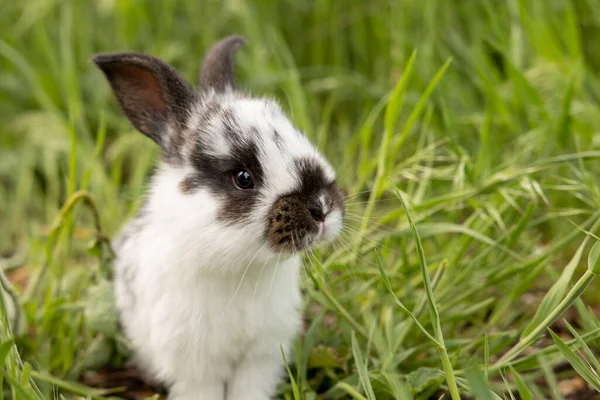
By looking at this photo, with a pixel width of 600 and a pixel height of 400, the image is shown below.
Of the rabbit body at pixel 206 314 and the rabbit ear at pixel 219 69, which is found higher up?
the rabbit ear at pixel 219 69

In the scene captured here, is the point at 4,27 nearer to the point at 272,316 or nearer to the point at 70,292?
the point at 70,292

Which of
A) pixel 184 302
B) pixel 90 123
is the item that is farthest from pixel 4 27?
pixel 184 302

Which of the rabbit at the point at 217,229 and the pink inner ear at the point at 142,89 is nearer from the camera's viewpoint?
the rabbit at the point at 217,229

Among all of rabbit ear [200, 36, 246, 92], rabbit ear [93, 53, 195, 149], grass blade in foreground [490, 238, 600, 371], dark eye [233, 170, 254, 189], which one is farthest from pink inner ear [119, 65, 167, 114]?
grass blade in foreground [490, 238, 600, 371]

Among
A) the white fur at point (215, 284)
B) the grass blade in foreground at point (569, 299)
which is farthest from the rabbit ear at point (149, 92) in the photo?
the grass blade in foreground at point (569, 299)

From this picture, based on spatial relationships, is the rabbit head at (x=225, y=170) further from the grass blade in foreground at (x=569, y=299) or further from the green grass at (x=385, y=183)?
the grass blade in foreground at (x=569, y=299)

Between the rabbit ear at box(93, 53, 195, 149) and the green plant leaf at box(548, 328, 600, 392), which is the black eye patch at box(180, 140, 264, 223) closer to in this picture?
the rabbit ear at box(93, 53, 195, 149)

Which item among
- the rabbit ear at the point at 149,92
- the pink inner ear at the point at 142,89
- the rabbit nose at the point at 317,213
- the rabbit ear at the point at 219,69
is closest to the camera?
the rabbit nose at the point at 317,213

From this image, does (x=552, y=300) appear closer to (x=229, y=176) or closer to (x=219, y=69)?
(x=229, y=176)

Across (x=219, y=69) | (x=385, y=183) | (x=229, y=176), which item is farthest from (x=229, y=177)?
(x=385, y=183)
